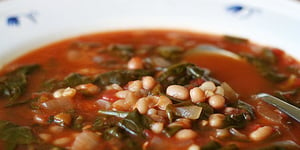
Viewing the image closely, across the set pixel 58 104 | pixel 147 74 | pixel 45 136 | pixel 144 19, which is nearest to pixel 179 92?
pixel 147 74

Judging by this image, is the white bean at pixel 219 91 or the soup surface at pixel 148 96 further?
the white bean at pixel 219 91

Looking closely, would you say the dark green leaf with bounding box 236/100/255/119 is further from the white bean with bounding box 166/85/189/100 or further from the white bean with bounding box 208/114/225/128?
the white bean with bounding box 166/85/189/100

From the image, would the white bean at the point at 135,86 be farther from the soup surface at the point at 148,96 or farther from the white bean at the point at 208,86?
the white bean at the point at 208,86

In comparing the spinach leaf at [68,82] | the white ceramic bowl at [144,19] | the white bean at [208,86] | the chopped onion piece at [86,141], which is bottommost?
the chopped onion piece at [86,141]

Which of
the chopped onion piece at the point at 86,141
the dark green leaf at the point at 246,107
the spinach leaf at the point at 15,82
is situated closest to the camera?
the chopped onion piece at the point at 86,141

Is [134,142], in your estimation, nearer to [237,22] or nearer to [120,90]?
[120,90]

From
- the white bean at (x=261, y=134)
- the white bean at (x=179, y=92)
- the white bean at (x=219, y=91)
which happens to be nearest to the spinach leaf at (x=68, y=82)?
the white bean at (x=179, y=92)

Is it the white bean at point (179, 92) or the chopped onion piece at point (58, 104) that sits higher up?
the white bean at point (179, 92)
